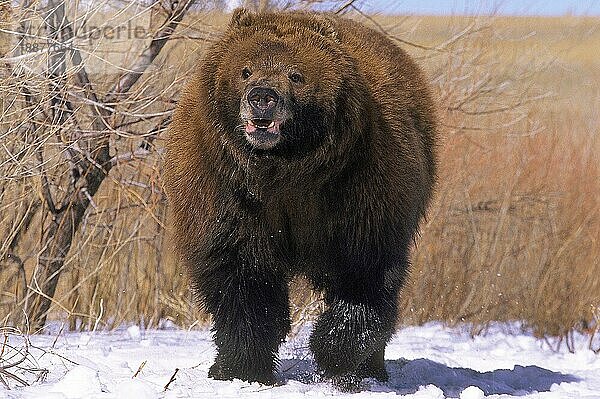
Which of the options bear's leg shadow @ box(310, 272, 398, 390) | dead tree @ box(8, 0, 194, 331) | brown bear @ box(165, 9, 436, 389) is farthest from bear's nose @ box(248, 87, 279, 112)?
dead tree @ box(8, 0, 194, 331)

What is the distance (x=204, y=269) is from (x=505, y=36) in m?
6.19

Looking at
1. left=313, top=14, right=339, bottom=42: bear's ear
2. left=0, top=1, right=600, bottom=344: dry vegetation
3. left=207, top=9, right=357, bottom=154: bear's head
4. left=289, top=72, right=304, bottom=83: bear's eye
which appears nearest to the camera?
left=207, top=9, right=357, bottom=154: bear's head

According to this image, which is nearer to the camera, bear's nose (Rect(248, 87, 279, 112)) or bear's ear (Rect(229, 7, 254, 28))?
bear's nose (Rect(248, 87, 279, 112))

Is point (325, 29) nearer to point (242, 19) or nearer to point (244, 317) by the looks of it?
point (242, 19)

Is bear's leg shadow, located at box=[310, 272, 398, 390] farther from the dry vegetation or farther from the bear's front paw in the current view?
the dry vegetation

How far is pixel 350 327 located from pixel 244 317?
588 millimetres

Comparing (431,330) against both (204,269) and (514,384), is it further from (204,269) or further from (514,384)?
(204,269)

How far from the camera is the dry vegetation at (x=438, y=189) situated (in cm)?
828

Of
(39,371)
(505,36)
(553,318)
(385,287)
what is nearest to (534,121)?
(505,36)

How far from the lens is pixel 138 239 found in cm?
880

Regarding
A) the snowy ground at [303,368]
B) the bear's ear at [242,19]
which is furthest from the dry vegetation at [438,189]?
the bear's ear at [242,19]

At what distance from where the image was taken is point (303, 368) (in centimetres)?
652

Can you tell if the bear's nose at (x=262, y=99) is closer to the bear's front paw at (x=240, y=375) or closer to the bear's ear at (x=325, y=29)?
the bear's ear at (x=325, y=29)

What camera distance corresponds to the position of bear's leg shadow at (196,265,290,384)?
214 inches
